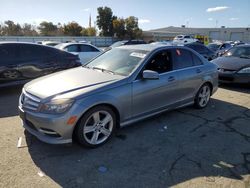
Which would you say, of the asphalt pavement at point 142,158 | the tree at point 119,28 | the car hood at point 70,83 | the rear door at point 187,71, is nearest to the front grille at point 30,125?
the asphalt pavement at point 142,158

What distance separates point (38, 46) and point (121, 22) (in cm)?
4408

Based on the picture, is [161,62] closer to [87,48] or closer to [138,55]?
[138,55]

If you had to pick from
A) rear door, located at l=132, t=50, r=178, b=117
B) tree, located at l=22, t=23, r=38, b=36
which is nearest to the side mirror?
rear door, located at l=132, t=50, r=178, b=117

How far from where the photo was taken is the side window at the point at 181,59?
200 inches

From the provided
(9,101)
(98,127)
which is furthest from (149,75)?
(9,101)

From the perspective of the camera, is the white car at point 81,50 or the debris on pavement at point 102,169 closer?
the debris on pavement at point 102,169

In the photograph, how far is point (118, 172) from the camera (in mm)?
3207

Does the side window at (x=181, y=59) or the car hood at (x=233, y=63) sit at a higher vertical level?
the side window at (x=181, y=59)

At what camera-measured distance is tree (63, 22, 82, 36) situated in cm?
5238

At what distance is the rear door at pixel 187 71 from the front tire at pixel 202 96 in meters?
0.23

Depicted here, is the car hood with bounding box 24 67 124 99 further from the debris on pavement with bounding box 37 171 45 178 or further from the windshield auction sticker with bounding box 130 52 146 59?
the debris on pavement with bounding box 37 171 45 178

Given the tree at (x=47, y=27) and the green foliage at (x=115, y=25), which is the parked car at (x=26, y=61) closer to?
the green foliage at (x=115, y=25)

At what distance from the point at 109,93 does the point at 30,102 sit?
1.19m

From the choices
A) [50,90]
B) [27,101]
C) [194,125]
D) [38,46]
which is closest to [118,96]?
[50,90]
